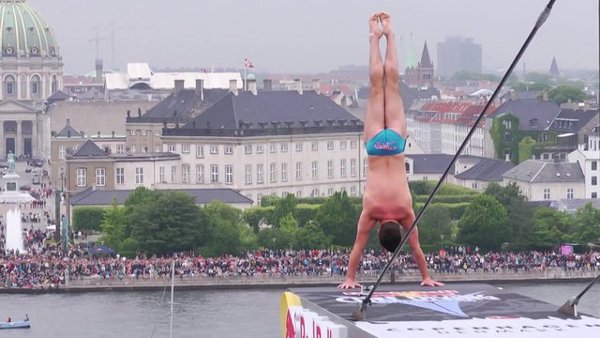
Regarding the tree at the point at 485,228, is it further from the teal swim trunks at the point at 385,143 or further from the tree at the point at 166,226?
the teal swim trunks at the point at 385,143

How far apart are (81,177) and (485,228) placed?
56.5 feet

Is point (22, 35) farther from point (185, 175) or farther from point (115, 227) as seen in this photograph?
point (115, 227)

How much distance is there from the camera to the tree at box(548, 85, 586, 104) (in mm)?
97688

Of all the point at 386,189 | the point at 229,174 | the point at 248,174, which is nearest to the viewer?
the point at 386,189

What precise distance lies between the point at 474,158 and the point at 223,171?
35.6ft

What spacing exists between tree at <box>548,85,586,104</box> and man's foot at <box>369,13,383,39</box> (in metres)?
74.2

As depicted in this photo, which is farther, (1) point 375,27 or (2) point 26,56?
(2) point 26,56

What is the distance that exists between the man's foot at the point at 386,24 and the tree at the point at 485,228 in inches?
1303

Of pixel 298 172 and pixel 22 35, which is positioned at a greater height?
pixel 22 35

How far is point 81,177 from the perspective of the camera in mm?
69375

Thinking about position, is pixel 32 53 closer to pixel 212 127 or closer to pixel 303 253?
pixel 212 127

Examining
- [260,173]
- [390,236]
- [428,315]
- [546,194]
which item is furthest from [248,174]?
[428,315]

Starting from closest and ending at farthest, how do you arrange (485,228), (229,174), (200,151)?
(485,228) < (229,174) < (200,151)

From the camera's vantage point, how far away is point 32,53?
458 feet
